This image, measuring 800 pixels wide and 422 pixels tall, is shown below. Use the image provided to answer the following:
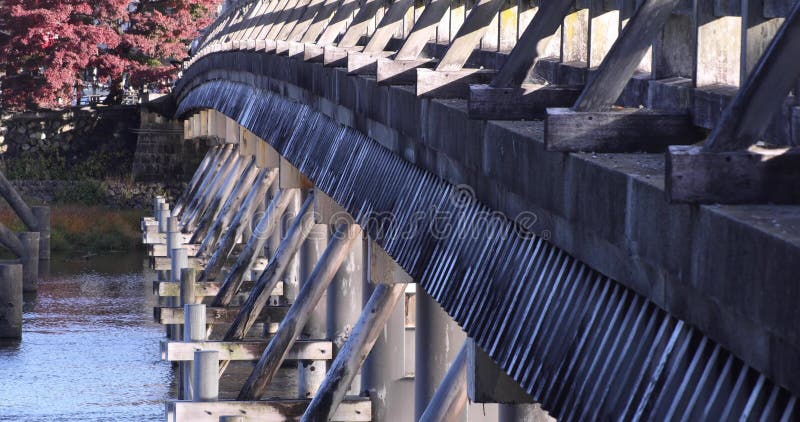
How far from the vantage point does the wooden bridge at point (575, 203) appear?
436cm

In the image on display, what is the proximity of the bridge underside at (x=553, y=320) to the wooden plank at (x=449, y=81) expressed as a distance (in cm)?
54

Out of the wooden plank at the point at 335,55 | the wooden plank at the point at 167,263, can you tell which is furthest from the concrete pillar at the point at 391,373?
the wooden plank at the point at 167,263

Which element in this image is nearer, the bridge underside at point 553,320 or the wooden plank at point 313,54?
the bridge underside at point 553,320

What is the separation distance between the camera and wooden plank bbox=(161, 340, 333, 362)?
18.0m

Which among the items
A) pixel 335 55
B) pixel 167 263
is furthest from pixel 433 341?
pixel 167 263

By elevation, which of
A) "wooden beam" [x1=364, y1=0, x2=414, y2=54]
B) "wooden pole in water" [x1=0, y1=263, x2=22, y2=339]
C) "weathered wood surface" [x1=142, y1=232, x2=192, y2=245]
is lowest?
"wooden pole in water" [x1=0, y1=263, x2=22, y2=339]

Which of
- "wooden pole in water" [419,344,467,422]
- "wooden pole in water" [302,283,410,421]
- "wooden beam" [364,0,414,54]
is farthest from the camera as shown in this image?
"wooden pole in water" [302,283,410,421]

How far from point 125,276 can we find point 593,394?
100 ft

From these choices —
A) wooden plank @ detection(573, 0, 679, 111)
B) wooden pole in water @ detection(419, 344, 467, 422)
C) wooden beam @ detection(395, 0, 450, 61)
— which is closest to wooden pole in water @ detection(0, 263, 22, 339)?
wooden beam @ detection(395, 0, 450, 61)

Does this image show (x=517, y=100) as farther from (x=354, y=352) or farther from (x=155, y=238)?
(x=155, y=238)

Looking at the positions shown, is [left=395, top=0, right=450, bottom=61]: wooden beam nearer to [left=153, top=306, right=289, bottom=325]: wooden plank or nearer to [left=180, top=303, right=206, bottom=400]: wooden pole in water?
[left=180, top=303, right=206, bottom=400]: wooden pole in water

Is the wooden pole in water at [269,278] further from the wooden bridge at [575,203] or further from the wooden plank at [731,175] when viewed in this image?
the wooden plank at [731,175]

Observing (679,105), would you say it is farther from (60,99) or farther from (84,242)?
(60,99)

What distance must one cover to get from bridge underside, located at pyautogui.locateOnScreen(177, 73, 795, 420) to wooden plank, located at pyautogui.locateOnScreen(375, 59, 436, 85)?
0.56 meters
